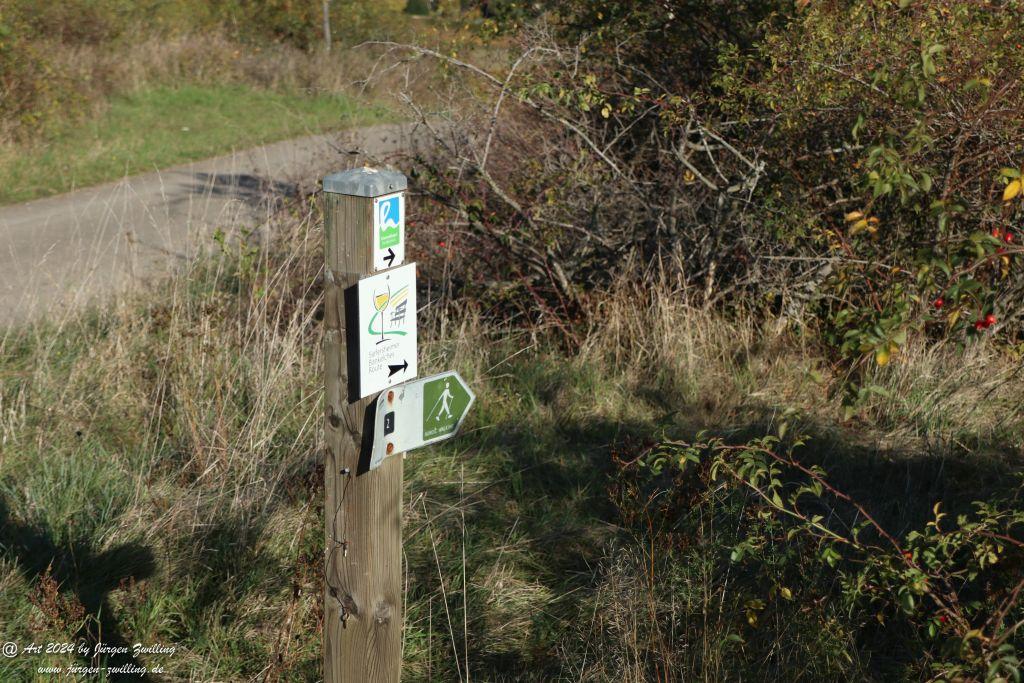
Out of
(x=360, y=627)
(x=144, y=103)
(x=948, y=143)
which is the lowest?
(x=144, y=103)

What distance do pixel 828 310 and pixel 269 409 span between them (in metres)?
3.64

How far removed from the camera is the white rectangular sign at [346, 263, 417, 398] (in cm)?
243

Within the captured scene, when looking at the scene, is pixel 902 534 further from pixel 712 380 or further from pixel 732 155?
pixel 732 155

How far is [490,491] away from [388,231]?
240cm

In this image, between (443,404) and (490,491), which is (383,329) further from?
(490,491)

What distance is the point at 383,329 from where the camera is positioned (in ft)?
8.15

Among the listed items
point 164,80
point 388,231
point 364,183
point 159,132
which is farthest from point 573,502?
point 164,80

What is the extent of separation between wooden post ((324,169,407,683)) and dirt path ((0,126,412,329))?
3.33 m

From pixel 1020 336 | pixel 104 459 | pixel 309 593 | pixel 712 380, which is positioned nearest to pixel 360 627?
pixel 309 593

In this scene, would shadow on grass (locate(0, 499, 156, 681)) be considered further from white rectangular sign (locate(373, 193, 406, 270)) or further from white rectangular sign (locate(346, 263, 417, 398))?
white rectangular sign (locate(373, 193, 406, 270))

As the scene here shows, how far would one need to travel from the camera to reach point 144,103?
1508 centimetres

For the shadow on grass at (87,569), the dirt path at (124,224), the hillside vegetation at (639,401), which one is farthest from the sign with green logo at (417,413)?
→ the dirt path at (124,224)

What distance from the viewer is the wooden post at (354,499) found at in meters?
2.44

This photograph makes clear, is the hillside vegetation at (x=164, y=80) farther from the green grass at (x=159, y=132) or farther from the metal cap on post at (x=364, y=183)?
the metal cap on post at (x=364, y=183)
